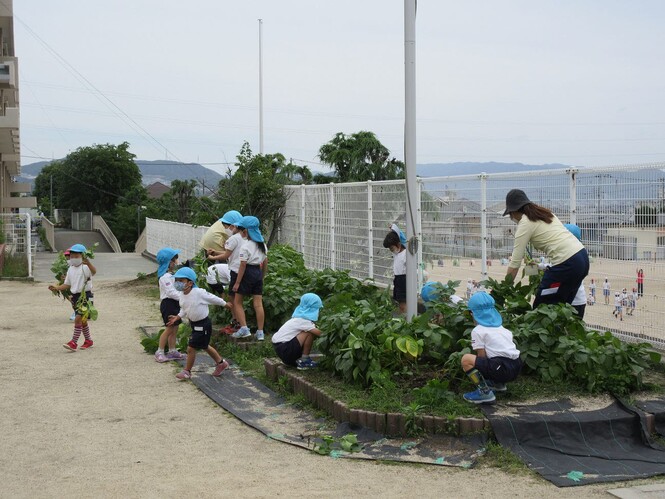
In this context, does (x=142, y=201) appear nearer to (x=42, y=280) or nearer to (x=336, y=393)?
(x=42, y=280)

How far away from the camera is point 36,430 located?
6.91 metres

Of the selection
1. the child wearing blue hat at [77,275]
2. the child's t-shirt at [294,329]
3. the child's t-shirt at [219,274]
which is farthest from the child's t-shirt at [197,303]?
the child wearing blue hat at [77,275]

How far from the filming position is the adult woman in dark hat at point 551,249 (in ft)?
24.3

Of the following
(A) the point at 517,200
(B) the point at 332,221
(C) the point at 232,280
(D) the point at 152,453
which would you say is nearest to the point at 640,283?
(A) the point at 517,200

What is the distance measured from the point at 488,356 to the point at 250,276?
4.17m

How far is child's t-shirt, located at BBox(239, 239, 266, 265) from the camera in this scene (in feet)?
32.6

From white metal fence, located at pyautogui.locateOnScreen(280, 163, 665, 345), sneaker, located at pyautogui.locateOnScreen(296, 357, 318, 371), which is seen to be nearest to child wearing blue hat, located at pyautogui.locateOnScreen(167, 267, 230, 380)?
sneaker, located at pyautogui.locateOnScreen(296, 357, 318, 371)

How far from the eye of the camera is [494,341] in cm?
655

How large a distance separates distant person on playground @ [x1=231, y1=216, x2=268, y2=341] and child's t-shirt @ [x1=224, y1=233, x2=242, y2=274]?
3.7 inches

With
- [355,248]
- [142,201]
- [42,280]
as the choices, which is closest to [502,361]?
[355,248]

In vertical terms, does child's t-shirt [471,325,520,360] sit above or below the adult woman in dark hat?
below

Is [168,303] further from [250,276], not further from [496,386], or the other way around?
[496,386]

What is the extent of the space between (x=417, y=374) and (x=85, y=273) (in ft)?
19.8

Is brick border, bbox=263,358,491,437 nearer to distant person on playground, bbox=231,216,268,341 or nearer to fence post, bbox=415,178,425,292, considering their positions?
distant person on playground, bbox=231,216,268,341
